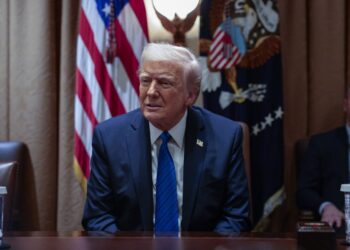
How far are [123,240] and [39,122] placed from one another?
254cm

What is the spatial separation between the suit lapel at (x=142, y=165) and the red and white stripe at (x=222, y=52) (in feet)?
4.95

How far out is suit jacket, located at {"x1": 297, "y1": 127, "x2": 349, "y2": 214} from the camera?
402 centimetres

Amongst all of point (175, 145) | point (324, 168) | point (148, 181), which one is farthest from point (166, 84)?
point (324, 168)

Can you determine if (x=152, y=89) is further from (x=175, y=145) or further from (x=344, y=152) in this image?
(x=344, y=152)

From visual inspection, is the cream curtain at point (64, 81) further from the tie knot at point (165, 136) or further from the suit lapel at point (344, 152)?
the tie knot at point (165, 136)

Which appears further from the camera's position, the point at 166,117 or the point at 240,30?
the point at 240,30

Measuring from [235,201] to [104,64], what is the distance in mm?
1754

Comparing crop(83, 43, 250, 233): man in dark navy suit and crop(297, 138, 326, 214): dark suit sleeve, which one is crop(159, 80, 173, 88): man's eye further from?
crop(297, 138, 326, 214): dark suit sleeve

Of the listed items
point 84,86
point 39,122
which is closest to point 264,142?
point 84,86

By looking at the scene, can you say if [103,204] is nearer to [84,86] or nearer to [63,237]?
[63,237]

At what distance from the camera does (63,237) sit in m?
2.04

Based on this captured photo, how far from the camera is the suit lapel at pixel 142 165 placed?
259cm

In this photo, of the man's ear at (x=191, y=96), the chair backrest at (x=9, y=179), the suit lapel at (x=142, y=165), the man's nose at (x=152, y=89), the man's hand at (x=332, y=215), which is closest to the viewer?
the suit lapel at (x=142, y=165)

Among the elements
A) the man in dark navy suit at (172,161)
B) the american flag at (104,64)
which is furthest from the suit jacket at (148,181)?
the american flag at (104,64)
